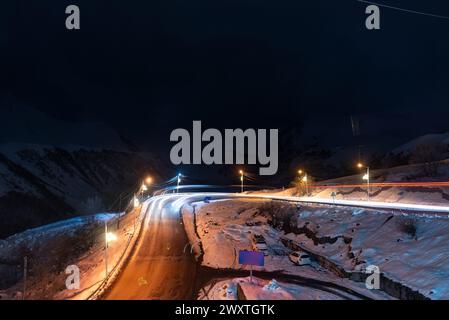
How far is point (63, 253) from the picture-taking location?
5059 cm

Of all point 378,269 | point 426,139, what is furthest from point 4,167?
point 426,139

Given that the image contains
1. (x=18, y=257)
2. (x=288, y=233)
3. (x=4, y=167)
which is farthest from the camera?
(x=4, y=167)

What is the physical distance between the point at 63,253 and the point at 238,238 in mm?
28390

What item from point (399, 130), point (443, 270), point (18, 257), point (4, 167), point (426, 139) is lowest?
point (18, 257)

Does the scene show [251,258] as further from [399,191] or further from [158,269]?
[399,191]

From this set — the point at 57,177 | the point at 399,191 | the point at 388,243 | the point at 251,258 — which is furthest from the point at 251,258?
the point at 57,177

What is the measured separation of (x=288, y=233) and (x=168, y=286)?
19.9 meters

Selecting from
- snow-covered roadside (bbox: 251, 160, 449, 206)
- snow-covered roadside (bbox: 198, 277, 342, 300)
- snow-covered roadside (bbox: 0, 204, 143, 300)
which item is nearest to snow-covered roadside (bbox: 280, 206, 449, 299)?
snow-covered roadside (bbox: 198, 277, 342, 300)

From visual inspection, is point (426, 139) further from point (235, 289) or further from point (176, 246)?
point (235, 289)

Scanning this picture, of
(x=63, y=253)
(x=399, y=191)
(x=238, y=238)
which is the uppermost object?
(x=399, y=191)

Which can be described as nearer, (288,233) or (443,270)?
(443,270)

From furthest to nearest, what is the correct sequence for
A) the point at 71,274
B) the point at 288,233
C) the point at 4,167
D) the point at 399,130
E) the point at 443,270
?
the point at 399,130, the point at 4,167, the point at 288,233, the point at 71,274, the point at 443,270

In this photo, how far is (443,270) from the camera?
21094mm

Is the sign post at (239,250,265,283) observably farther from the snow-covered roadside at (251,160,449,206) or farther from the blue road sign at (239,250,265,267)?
the snow-covered roadside at (251,160,449,206)
